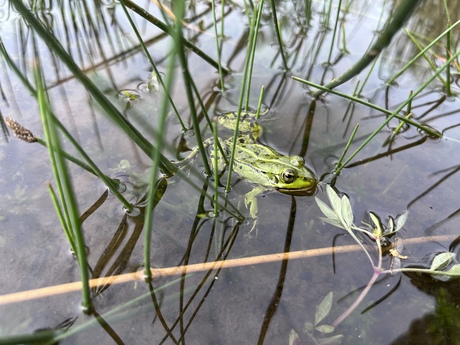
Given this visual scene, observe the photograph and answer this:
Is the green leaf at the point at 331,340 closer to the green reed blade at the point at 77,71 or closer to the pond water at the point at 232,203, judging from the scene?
the pond water at the point at 232,203

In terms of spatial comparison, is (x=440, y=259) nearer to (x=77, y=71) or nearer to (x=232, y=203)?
(x=232, y=203)

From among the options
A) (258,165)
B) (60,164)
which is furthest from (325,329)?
(60,164)

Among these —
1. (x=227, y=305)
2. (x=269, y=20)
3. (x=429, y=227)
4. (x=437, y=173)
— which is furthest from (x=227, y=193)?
(x=269, y=20)

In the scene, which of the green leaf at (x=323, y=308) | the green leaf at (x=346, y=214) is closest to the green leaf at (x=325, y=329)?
the green leaf at (x=323, y=308)

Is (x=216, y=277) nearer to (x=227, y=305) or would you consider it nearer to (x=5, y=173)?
(x=227, y=305)

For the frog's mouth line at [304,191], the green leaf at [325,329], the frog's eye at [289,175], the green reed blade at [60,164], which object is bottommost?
the green leaf at [325,329]
